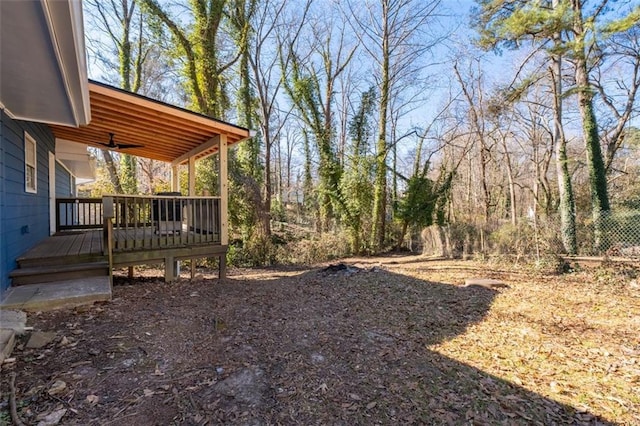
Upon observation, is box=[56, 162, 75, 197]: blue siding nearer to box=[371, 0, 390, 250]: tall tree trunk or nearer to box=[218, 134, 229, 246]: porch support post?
box=[218, 134, 229, 246]: porch support post

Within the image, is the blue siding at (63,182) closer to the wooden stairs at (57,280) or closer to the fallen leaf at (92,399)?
the wooden stairs at (57,280)

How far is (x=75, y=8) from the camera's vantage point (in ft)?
5.97

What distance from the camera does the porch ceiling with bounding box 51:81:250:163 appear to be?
4531 mm

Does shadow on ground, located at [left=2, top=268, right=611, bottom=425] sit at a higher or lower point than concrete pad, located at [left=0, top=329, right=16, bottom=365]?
lower

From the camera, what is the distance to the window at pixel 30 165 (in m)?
4.62

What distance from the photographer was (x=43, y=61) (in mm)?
2432

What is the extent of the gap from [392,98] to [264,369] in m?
13.6

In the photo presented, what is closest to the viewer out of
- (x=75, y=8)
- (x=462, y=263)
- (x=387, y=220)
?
(x=75, y=8)

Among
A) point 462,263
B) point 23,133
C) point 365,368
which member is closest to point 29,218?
point 23,133

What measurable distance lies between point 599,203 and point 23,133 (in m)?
12.9

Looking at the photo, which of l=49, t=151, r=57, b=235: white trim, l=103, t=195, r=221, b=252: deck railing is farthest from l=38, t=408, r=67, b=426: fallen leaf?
l=49, t=151, r=57, b=235: white trim

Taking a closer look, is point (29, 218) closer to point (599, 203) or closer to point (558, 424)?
point (558, 424)

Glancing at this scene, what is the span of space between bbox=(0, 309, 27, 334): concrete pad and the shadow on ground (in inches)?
6.8

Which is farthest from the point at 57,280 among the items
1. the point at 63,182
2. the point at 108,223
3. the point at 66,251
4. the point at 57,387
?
the point at 63,182
